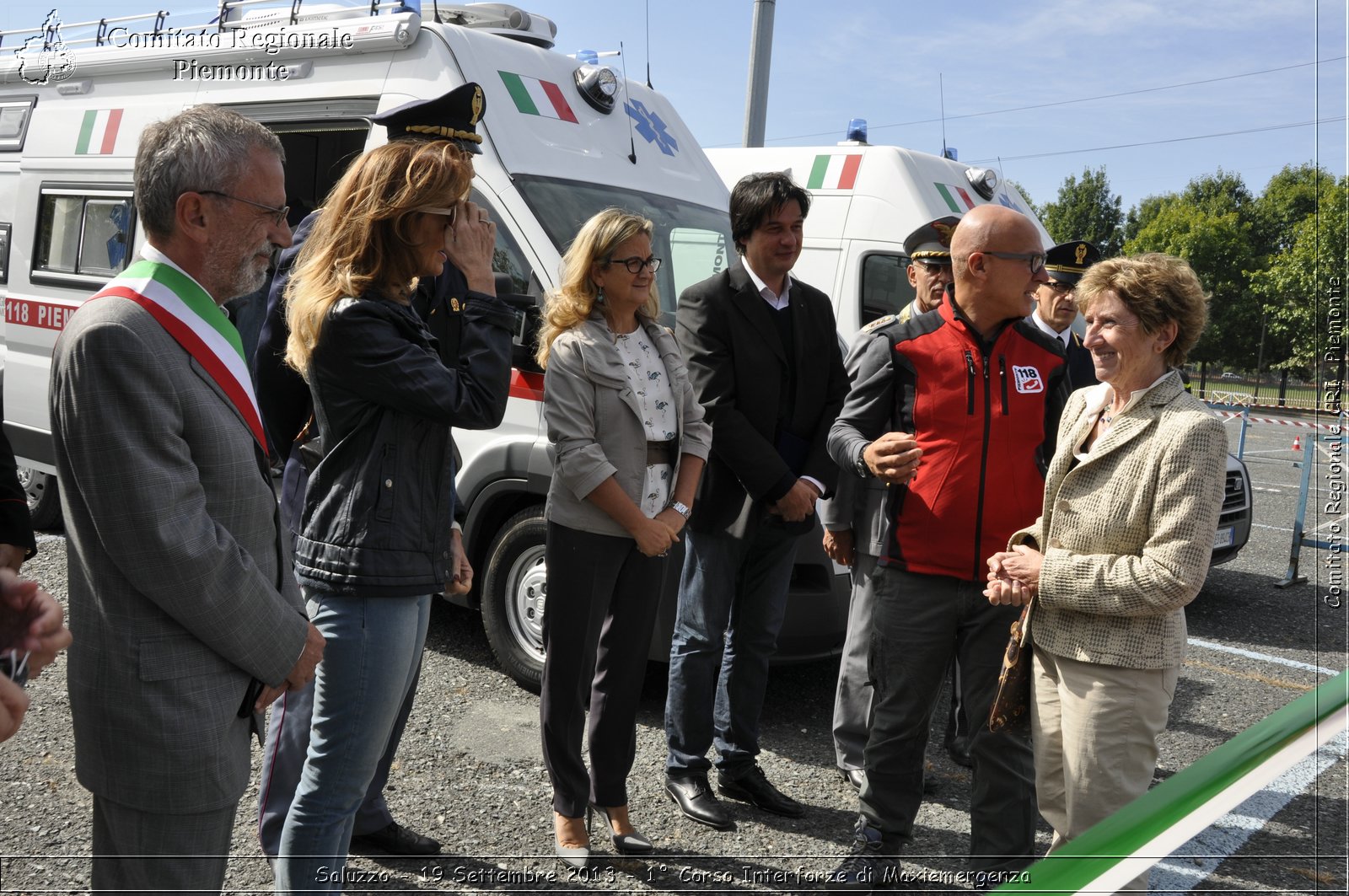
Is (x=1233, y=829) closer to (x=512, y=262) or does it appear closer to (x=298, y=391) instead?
(x=298, y=391)

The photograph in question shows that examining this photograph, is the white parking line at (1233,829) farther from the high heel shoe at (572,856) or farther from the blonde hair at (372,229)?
the high heel shoe at (572,856)

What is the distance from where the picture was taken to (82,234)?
20.2 feet

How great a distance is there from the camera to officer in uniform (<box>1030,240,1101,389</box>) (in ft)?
15.8

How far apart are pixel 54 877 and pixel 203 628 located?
1877 mm

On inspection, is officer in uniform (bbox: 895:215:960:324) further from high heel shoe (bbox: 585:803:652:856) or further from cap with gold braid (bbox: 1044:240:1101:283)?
high heel shoe (bbox: 585:803:652:856)

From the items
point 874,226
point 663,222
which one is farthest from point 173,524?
point 874,226

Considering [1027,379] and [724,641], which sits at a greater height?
[1027,379]

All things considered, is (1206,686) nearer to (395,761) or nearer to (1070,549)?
(1070,549)

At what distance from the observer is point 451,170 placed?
2.48 metres

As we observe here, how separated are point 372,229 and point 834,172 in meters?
5.53

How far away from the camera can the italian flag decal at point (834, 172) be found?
290 inches

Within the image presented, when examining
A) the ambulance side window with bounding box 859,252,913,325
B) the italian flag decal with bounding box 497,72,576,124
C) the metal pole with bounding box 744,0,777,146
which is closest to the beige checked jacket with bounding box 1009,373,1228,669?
the italian flag decal with bounding box 497,72,576,124

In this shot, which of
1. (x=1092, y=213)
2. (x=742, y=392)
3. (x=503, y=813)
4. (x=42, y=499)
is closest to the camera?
(x=503, y=813)

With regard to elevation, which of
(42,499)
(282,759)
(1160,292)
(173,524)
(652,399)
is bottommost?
(282,759)
